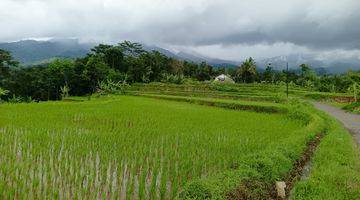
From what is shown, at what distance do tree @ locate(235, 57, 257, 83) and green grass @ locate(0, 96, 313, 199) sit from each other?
44.8m

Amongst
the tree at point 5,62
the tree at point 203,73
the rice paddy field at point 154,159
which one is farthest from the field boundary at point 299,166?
the tree at point 203,73

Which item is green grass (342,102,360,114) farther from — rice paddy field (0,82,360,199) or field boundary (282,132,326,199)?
field boundary (282,132,326,199)

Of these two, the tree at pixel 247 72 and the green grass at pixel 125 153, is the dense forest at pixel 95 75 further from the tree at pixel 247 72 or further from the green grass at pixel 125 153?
the green grass at pixel 125 153

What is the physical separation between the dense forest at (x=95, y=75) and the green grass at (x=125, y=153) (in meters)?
17.2

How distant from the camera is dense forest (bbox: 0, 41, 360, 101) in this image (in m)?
37.3

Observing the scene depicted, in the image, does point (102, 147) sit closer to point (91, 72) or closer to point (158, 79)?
point (91, 72)

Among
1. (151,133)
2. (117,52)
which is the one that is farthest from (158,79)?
(151,133)

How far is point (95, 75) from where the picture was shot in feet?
125

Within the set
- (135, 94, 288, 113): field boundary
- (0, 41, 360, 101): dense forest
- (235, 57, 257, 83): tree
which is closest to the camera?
(135, 94, 288, 113): field boundary

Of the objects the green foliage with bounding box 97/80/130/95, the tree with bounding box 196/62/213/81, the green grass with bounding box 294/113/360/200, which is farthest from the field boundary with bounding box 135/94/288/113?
the tree with bounding box 196/62/213/81

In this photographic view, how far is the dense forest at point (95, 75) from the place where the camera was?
37344mm

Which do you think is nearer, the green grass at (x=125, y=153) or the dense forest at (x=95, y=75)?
the green grass at (x=125, y=153)

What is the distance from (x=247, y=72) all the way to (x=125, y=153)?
52.6 meters

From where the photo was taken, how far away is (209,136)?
33.6 feet
